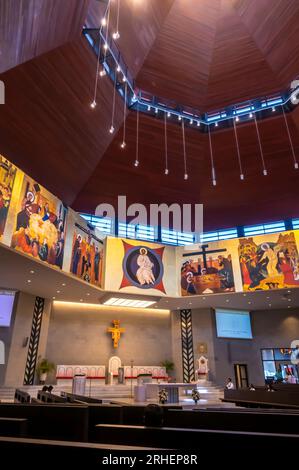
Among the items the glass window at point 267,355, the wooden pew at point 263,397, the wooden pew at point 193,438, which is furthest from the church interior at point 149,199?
the wooden pew at point 193,438

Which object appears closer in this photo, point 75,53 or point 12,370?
point 75,53

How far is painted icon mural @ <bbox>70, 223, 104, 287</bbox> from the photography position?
14695 millimetres

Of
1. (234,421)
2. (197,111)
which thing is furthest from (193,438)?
(197,111)

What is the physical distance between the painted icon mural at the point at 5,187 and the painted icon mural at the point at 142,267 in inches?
293

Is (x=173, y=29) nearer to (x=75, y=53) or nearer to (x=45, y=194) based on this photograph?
(x=75, y=53)

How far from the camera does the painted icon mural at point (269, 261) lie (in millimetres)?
16531

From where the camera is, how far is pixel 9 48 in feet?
26.3

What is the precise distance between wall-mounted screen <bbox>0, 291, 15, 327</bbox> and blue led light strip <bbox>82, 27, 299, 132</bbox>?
11076 millimetres

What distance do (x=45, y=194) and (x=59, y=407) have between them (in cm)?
1009

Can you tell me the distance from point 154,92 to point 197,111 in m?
2.40

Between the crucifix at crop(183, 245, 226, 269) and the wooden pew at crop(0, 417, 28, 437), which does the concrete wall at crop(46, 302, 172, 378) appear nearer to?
the crucifix at crop(183, 245, 226, 269)

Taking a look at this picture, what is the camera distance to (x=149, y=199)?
1894 centimetres

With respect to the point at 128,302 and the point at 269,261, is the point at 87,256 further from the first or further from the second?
the point at 269,261

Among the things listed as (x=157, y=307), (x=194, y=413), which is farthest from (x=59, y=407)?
(x=157, y=307)
